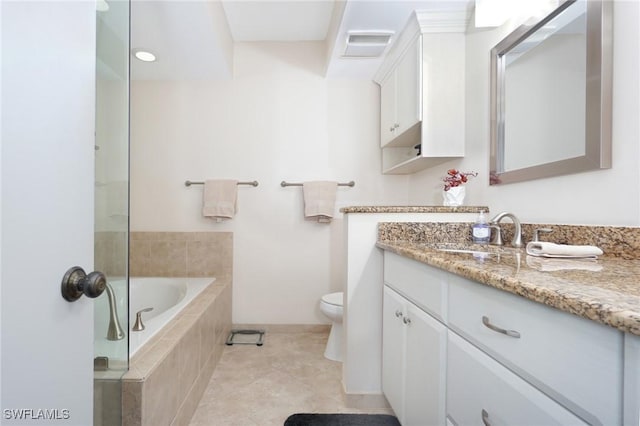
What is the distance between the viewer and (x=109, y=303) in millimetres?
917

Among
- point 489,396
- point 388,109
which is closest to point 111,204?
point 489,396

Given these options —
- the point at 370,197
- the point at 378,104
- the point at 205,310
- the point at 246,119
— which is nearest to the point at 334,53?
the point at 378,104

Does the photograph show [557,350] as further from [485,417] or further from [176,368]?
[176,368]

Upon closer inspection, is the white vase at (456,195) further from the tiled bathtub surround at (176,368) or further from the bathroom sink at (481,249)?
the tiled bathtub surround at (176,368)

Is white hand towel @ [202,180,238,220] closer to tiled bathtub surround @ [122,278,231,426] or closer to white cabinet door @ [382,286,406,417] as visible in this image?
tiled bathtub surround @ [122,278,231,426]

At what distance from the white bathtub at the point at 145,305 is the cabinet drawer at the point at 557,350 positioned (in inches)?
41.9

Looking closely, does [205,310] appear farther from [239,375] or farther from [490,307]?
[490,307]

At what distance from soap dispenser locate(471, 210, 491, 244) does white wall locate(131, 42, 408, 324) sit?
118 centimetres

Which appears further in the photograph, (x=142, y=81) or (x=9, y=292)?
(x=142, y=81)

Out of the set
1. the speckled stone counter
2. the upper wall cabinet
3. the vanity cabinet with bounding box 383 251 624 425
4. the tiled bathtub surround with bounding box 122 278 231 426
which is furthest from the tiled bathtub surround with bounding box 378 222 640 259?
the tiled bathtub surround with bounding box 122 278 231 426

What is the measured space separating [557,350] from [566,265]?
0.38 m

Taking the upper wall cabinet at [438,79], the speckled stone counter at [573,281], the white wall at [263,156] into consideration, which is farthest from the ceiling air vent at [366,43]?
the speckled stone counter at [573,281]

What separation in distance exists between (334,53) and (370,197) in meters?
1.14

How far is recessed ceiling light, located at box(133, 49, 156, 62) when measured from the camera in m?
2.07
